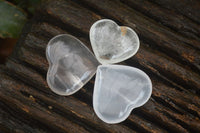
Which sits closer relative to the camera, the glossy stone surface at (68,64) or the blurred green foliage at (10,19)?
the glossy stone surface at (68,64)

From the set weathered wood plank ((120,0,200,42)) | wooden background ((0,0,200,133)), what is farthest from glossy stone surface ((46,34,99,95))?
weathered wood plank ((120,0,200,42))

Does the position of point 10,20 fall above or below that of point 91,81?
above

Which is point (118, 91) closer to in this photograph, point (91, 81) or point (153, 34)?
point (91, 81)

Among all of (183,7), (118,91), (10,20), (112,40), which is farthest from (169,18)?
(10,20)

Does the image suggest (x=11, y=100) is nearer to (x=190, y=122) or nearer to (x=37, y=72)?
(x=37, y=72)

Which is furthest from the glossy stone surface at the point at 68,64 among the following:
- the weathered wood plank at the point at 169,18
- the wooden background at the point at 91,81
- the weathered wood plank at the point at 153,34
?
the weathered wood plank at the point at 169,18

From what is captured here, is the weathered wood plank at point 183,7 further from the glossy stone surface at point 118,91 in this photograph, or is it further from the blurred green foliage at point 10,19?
the blurred green foliage at point 10,19
